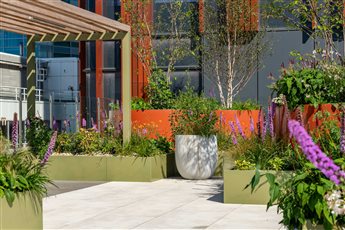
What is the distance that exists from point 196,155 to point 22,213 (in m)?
8.02

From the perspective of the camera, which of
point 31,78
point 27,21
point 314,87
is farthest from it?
point 31,78

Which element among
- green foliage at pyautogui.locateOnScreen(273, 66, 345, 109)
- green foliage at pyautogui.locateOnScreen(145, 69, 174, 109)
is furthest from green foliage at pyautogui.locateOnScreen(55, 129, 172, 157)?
green foliage at pyautogui.locateOnScreen(145, 69, 174, 109)

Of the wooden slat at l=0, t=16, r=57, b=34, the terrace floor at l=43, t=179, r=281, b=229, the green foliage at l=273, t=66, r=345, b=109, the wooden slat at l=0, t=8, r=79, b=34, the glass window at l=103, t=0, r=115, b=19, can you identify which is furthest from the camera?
the glass window at l=103, t=0, r=115, b=19

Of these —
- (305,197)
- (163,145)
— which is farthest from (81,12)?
(305,197)

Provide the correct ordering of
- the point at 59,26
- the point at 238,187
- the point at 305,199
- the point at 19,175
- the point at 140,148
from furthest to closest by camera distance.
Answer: the point at 59,26 → the point at 140,148 → the point at 238,187 → the point at 19,175 → the point at 305,199

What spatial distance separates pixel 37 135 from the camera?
16109 mm

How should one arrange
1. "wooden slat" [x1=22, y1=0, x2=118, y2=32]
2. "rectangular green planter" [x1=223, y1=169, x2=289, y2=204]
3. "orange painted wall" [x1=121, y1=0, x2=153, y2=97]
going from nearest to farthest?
1. "rectangular green planter" [x1=223, y1=169, x2=289, y2=204]
2. "wooden slat" [x1=22, y1=0, x2=118, y2=32]
3. "orange painted wall" [x1=121, y1=0, x2=153, y2=97]

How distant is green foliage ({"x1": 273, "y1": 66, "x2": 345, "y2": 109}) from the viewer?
10.9 m

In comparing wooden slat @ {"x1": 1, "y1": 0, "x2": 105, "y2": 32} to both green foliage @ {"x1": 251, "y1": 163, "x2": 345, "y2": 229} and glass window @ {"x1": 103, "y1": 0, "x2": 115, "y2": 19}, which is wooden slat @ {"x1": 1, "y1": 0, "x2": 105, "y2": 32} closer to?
green foliage @ {"x1": 251, "y1": 163, "x2": 345, "y2": 229}

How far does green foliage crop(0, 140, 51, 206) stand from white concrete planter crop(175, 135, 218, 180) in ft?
23.6

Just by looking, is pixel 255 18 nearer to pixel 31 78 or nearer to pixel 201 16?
pixel 201 16

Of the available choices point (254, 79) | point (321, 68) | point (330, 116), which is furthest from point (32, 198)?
point (254, 79)

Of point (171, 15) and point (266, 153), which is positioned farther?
point (171, 15)

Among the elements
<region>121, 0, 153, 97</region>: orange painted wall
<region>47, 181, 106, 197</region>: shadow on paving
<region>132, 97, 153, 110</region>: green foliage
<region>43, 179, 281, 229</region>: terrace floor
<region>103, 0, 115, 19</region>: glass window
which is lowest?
<region>47, 181, 106, 197</region>: shadow on paving
